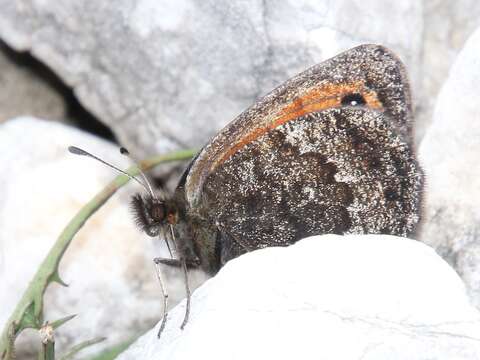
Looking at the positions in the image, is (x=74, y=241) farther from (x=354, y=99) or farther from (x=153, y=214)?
(x=354, y=99)

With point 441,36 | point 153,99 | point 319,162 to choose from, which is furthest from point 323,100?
point 441,36

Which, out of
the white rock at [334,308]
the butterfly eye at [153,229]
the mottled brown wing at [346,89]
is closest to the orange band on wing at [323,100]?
the mottled brown wing at [346,89]

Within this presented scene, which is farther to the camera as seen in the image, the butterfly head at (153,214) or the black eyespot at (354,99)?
the butterfly head at (153,214)

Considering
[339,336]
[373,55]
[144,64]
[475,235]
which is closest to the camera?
[339,336]

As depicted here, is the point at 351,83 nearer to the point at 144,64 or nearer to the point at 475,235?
the point at 475,235

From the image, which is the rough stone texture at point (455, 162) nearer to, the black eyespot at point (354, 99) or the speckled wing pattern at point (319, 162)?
the speckled wing pattern at point (319, 162)

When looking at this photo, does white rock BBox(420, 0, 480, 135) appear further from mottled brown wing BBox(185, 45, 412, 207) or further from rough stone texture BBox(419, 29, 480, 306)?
mottled brown wing BBox(185, 45, 412, 207)

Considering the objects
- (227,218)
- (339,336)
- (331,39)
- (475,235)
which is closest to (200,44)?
(331,39)

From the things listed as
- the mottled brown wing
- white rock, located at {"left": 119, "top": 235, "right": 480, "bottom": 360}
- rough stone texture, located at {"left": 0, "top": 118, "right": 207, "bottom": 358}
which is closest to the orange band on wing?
the mottled brown wing
